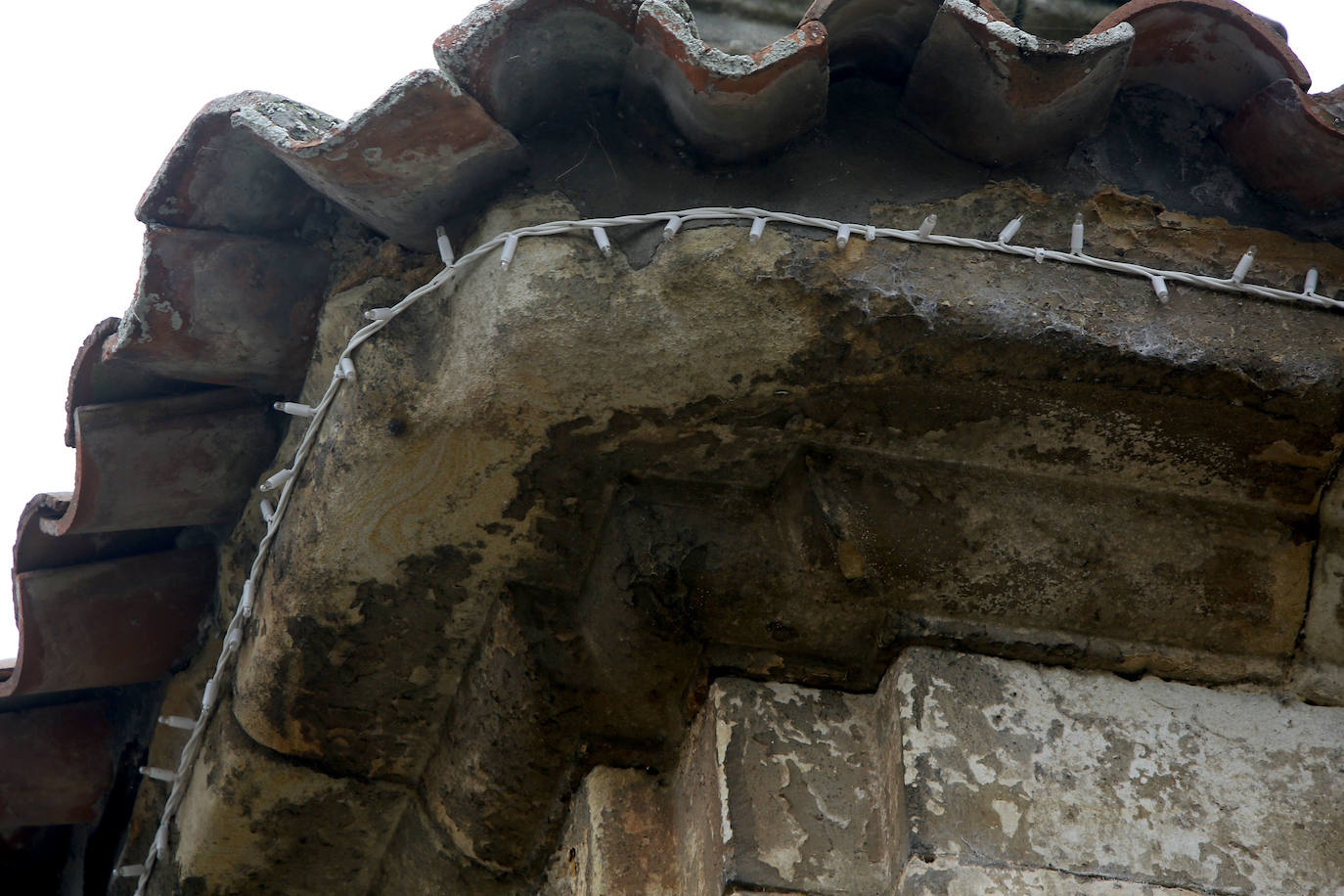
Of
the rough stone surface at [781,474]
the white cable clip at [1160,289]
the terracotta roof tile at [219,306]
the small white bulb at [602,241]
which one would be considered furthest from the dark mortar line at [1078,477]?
the terracotta roof tile at [219,306]

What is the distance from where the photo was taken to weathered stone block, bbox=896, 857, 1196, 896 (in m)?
1.28

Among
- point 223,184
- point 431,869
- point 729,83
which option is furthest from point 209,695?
point 729,83

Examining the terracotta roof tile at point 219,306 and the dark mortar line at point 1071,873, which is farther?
the terracotta roof tile at point 219,306

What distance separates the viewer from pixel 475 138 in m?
1.40

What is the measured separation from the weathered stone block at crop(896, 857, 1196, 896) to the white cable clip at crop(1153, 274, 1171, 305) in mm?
653

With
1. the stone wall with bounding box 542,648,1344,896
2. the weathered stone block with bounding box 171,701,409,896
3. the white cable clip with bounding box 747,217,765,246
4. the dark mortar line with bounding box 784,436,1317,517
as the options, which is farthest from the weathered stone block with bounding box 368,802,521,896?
the white cable clip with bounding box 747,217,765,246

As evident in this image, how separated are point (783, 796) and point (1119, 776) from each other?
1.28ft

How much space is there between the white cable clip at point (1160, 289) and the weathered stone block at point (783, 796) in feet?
1.97

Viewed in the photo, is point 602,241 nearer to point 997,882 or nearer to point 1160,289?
point 1160,289

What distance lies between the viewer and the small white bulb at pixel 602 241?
1347mm

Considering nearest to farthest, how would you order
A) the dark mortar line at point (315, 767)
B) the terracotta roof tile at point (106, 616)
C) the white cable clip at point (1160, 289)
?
1. the white cable clip at point (1160, 289)
2. the dark mortar line at point (315, 767)
3. the terracotta roof tile at point (106, 616)

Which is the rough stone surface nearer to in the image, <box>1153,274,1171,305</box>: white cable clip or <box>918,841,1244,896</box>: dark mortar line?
<box>1153,274,1171,305</box>: white cable clip

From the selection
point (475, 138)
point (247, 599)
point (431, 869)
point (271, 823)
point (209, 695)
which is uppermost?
point (475, 138)

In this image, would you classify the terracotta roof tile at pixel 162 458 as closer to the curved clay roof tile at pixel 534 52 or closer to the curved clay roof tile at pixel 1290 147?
the curved clay roof tile at pixel 534 52
